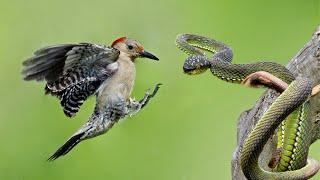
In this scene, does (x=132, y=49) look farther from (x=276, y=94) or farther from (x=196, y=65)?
(x=276, y=94)

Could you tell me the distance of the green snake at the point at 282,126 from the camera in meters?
1.08

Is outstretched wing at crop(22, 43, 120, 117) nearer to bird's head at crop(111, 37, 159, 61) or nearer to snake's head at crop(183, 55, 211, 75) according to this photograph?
bird's head at crop(111, 37, 159, 61)

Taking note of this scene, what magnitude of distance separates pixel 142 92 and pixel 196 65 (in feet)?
3.74

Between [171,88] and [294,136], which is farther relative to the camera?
[171,88]

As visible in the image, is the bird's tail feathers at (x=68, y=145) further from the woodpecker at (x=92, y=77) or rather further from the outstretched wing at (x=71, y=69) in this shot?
the outstretched wing at (x=71, y=69)

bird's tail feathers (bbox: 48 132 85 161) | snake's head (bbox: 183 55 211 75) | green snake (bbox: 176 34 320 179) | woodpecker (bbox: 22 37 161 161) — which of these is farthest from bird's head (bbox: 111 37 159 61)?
green snake (bbox: 176 34 320 179)

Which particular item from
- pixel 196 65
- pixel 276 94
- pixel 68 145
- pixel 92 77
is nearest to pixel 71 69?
pixel 92 77

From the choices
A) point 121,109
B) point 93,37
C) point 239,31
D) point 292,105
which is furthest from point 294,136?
point 93,37

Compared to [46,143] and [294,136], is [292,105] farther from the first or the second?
[46,143]

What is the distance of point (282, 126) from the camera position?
1199mm

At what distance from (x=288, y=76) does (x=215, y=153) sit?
1.35 meters

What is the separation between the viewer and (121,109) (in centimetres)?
236

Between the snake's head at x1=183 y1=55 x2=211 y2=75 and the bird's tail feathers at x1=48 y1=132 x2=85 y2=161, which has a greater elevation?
the snake's head at x1=183 y1=55 x2=211 y2=75

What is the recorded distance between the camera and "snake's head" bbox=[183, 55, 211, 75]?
143 cm
